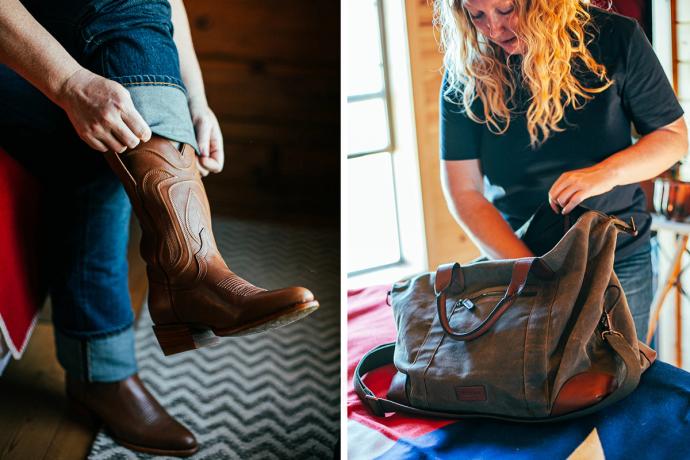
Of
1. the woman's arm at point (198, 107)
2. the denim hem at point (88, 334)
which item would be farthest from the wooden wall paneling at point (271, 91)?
the denim hem at point (88, 334)

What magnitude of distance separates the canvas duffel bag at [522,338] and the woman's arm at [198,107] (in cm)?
35

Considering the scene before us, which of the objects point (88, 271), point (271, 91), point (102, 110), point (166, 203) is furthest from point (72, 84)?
point (271, 91)

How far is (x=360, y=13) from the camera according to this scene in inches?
39.8

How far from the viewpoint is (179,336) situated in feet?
3.24

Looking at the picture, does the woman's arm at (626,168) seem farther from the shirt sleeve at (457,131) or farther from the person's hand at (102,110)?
the person's hand at (102,110)

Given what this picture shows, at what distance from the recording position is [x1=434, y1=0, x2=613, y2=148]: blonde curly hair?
2.73ft

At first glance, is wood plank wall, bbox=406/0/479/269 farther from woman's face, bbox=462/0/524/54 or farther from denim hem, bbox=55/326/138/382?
denim hem, bbox=55/326/138/382

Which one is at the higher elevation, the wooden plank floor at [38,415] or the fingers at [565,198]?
the fingers at [565,198]

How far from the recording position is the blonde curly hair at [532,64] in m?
0.83

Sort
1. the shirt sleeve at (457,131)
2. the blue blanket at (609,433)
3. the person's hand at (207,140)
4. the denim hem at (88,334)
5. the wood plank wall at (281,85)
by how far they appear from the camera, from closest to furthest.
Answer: the blue blanket at (609,433) < the shirt sleeve at (457,131) < the person's hand at (207,140) < the denim hem at (88,334) < the wood plank wall at (281,85)

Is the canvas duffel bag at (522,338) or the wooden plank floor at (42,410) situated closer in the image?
the canvas duffel bag at (522,338)

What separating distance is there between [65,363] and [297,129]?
2.29 ft

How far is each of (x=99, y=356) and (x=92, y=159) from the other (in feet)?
1.25

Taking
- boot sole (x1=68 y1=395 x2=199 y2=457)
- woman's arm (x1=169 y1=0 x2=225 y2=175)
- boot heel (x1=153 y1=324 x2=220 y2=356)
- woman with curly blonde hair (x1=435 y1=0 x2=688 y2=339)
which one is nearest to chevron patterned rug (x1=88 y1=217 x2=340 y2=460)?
boot sole (x1=68 y1=395 x2=199 y2=457)
